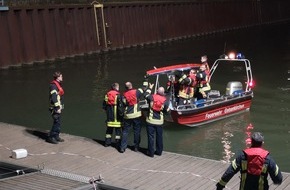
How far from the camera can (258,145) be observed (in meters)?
7.02

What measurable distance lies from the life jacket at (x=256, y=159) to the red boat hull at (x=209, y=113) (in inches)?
357

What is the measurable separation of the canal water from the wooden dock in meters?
2.65

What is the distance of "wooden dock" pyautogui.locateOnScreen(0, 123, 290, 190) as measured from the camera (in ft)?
33.3

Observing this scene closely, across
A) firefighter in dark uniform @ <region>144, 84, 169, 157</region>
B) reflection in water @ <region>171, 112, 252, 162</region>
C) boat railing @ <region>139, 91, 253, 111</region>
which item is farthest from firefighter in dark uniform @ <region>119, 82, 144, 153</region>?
boat railing @ <region>139, 91, 253, 111</region>

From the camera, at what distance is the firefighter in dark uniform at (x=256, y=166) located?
22.9ft

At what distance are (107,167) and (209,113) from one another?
6833 millimetres

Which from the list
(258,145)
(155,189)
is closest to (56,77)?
(155,189)

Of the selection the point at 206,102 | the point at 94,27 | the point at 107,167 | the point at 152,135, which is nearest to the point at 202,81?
the point at 206,102

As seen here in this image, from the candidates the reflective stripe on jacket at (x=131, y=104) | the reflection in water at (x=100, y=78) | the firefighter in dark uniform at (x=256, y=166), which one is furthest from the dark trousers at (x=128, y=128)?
the reflection in water at (x=100, y=78)

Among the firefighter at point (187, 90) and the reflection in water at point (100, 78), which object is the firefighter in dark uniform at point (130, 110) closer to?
the firefighter at point (187, 90)

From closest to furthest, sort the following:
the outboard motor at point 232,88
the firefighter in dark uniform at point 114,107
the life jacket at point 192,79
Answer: the firefighter in dark uniform at point 114,107 → the life jacket at point 192,79 → the outboard motor at point 232,88

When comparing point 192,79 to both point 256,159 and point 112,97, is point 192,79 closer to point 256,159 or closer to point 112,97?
point 112,97

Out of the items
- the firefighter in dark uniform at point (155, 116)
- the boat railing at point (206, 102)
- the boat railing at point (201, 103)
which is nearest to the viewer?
the firefighter in dark uniform at point (155, 116)

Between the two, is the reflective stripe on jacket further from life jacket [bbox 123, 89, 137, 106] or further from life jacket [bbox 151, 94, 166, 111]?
life jacket [bbox 151, 94, 166, 111]
